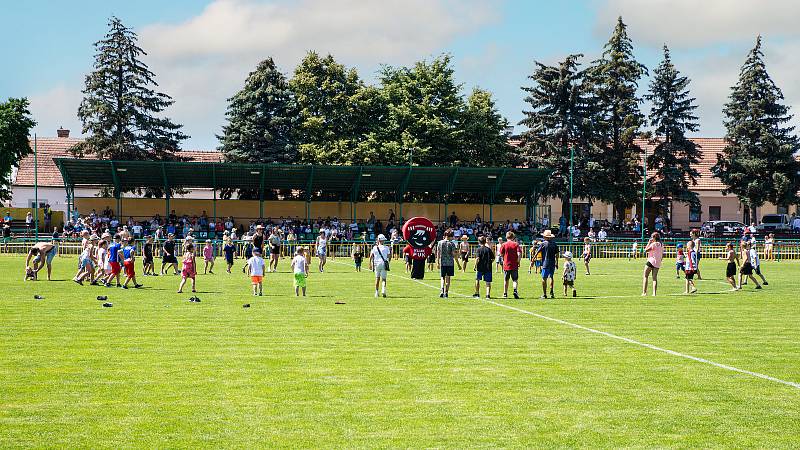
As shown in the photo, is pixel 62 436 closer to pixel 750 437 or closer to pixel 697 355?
pixel 750 437

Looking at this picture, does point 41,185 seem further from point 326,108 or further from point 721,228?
point 721,228

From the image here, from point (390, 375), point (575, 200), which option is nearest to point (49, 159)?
point (575, 200)

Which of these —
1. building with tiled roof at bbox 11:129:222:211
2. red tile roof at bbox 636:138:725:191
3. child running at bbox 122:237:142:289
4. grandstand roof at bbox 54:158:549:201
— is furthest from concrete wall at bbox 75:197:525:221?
child running at bbox 122:237:142:289

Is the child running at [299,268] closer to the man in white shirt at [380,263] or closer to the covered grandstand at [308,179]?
the man in white shirt at [380,263]

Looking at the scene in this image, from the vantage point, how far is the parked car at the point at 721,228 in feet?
211

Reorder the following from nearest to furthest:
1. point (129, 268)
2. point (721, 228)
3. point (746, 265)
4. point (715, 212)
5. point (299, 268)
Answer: point (299, 268), point (129, 268), point (746, 265), point (721, 228), point (715, 212)

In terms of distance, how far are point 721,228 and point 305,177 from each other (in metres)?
33.3

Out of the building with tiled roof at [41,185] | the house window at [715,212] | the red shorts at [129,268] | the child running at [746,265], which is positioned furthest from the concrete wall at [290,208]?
the child running at [746,265]

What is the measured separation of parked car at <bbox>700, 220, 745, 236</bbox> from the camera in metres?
64.4

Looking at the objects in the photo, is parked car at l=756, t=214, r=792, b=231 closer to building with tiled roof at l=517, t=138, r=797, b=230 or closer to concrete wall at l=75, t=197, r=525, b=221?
building with tiled roof at l=517, t=138, r=797, b=230

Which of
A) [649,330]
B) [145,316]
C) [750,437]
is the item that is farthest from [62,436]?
[649,330]

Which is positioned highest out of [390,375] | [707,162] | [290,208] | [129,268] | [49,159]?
[707,162]

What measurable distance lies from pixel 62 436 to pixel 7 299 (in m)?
15.0

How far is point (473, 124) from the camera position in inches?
2628
